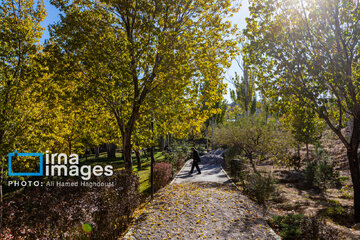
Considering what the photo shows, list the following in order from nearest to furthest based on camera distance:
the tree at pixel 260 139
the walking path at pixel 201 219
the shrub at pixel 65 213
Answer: the shrub at pixel 65 213, the walking path at pixel 201 219, the tree at pixel 260 139

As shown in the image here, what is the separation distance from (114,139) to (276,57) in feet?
29.1

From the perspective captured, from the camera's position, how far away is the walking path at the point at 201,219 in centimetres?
489

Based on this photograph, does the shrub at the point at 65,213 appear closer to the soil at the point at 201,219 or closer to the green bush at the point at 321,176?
the soil at the point at 201,219

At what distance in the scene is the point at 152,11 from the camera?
668 centimetres

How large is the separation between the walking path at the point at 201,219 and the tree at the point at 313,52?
323 cm

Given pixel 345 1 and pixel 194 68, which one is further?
pixel 194 68

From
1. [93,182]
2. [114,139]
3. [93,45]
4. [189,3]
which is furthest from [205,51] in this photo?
[114,139]

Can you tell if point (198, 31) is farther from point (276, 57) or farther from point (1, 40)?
point (1, 40)

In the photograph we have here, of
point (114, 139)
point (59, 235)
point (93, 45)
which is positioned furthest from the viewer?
point (114, 139)

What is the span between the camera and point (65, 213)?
3152 mm

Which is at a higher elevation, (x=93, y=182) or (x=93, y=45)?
(x=93, y=45)

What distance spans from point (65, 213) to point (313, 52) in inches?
266

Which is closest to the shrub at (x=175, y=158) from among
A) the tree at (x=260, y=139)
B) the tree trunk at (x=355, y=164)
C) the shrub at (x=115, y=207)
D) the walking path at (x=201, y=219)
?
the tree at (x=260, y=139)

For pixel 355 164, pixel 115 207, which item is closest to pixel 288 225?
pixel 355 164
